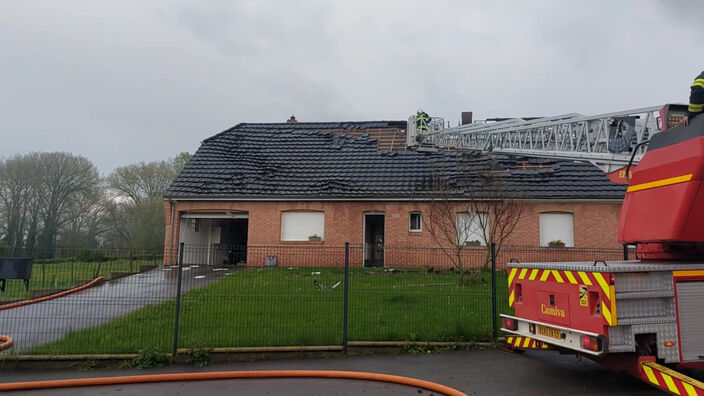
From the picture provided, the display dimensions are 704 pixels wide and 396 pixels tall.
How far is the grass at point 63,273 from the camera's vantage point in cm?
818

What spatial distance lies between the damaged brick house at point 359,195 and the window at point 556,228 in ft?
0.13

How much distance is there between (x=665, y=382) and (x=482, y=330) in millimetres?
3686

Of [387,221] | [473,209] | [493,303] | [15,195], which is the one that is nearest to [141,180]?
[15,195]

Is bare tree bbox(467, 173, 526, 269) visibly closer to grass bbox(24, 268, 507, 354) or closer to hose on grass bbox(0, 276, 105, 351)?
grass bbox(24, 268, 507, 354)

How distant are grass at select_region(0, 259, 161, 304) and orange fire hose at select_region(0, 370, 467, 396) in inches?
89.3

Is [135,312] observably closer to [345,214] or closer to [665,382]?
[665,382]

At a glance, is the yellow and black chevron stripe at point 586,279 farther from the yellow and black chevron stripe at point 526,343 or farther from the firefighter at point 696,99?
the firefighter at point 696,99

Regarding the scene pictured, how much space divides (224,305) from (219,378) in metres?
1.91

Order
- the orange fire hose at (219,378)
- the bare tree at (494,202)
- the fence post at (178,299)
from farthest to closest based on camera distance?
the bare tree at (494,202)
the fence post at (178,299)
the orange fire hose at (219,378)

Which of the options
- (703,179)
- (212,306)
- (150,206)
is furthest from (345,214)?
(150,206)

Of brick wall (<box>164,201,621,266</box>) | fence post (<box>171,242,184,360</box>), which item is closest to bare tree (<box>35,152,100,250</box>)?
brick wall (<box>164,201,621,266</box>)

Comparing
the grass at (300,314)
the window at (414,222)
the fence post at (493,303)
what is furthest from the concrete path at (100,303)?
the window at (414,222)

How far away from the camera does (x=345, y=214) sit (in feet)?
63.4

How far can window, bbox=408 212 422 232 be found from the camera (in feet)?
62.3
